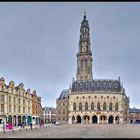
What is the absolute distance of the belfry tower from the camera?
141 metres

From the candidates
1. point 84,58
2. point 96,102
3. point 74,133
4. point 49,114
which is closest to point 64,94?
point 84,58

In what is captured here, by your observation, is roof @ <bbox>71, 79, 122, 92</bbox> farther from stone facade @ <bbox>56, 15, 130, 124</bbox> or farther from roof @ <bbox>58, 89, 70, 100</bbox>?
roof @ <bbox>58, 89, 70, 100</bbox>

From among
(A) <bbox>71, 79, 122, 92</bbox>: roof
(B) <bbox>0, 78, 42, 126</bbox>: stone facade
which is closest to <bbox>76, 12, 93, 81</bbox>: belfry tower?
(A) <bbox>71, 79, 122, 92</bbox>: roof

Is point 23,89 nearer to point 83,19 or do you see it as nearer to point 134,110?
point 83,19

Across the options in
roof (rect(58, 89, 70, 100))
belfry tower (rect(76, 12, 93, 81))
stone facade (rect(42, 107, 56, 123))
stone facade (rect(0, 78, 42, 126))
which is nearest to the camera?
stone facade (rect(0, 78, 42, 126))

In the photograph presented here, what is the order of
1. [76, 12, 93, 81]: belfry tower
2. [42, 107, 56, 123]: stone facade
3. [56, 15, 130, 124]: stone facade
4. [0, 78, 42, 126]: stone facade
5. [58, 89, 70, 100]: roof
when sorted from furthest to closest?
[42, 107, 56, 123]: stone facade
[58, 89, 70, 100]: roof
[76, 12, 93, 81]: belfry tower
[56, 15, 130, 124]: stone facade
[0, 78, 42, 126]: stone facade

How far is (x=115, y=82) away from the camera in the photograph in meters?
126

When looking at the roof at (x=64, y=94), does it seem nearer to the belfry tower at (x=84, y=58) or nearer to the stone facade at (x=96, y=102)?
the belfry tower at (x=84, y=58)

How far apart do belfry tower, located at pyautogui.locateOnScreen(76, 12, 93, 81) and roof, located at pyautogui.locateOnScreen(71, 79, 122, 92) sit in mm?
12592

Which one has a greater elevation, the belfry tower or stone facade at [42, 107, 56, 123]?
the belfry tower

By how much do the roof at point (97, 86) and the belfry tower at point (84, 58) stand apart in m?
12.6

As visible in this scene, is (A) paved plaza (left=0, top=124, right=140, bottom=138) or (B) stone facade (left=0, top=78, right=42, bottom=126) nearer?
(A) paved plaza (left=0, top=124, right=140, bottom=138)

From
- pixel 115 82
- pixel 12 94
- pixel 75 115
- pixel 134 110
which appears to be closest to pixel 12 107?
pixel 12 94

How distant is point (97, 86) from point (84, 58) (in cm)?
2539
